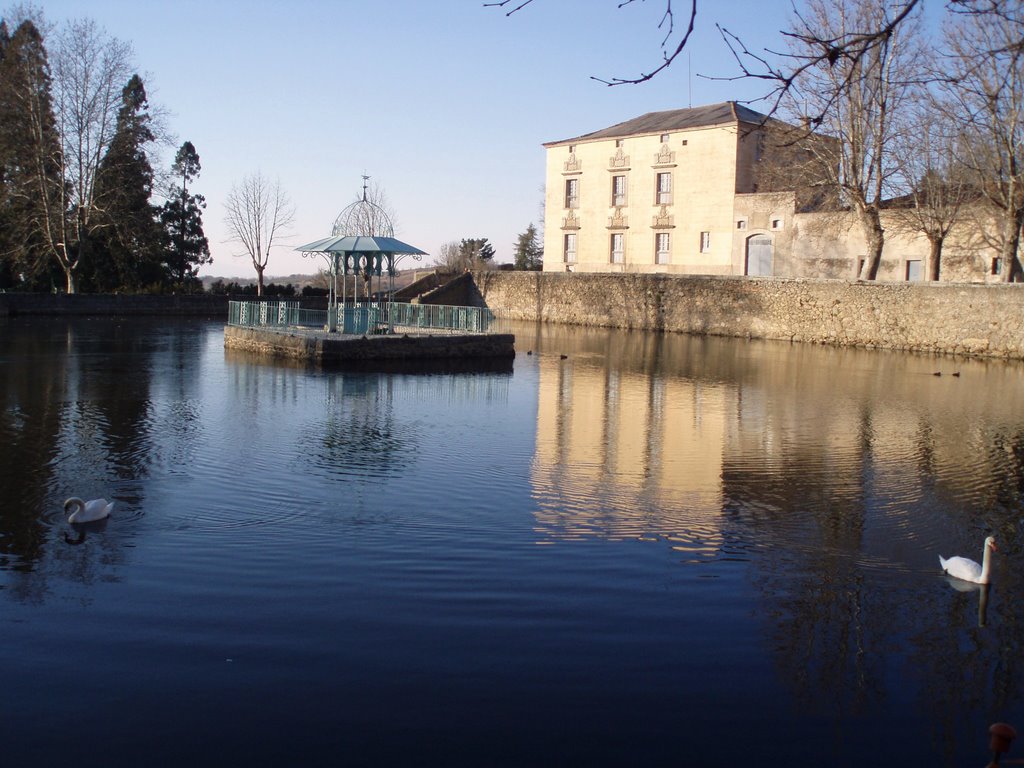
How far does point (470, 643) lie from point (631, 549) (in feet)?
7.53

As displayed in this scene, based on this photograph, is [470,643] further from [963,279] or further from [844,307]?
[963,279]

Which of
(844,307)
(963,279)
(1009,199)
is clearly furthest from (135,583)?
(963,279)

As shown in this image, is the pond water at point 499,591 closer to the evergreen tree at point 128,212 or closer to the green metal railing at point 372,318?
the green metal railing at point 372,318

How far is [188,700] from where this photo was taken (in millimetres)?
4969

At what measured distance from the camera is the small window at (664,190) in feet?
139

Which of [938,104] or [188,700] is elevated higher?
[938,104]

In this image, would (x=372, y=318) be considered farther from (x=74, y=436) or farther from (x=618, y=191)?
(x=618, y=191)

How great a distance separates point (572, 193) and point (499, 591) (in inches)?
1664

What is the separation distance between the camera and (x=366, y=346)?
2205 centimetres

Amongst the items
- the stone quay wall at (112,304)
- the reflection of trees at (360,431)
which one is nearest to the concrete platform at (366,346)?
the reflection of trees at (360,431)

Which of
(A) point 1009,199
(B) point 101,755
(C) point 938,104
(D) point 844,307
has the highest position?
(C) point 938,104

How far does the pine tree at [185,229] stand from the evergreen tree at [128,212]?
2532 millimetres

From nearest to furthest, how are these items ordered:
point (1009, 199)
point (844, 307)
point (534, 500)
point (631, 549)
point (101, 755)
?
point (101, 755)
point (631, 549)
point (534, 500)
point (1009, 199)
point (844, 307)

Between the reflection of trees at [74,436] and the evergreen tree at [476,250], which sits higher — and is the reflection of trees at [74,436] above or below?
below
